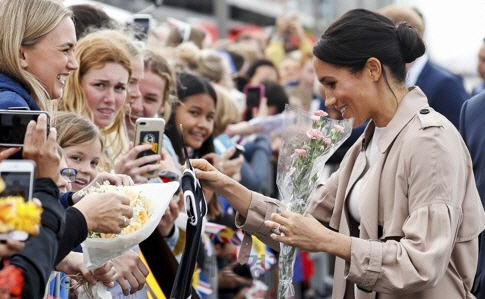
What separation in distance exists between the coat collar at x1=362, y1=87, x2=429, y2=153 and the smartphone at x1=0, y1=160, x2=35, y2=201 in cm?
195

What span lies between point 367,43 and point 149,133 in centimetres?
133

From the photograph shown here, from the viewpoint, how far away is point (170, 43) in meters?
9.42

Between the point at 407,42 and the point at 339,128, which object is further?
the point at 407,42

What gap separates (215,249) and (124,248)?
3745 millimetres

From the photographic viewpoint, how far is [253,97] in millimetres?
10188

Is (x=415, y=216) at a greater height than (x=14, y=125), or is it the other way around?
(x=14, y=125)

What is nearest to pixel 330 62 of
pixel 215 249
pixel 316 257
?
pixel 215 249

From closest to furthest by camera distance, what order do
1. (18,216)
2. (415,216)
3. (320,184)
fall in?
(18,216)
(415,216)
(320,184)

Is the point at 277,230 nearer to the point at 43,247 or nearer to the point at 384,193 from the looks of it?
the point at 384,193

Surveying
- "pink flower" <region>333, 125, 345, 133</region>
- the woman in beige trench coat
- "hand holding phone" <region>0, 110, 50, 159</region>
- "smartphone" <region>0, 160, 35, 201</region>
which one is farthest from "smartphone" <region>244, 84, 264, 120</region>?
"smartphone" <region>0, 160, 35, 201</region>

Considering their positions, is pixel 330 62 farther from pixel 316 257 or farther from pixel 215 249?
pixel 316 257

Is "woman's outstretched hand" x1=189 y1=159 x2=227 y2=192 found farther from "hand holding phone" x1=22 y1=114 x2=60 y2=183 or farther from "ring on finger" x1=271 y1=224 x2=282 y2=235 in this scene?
"hand holding phone" x1=22 y1=114 x2=60 y2=183

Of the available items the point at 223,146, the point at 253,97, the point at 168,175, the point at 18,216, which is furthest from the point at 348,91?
the point at 253,97

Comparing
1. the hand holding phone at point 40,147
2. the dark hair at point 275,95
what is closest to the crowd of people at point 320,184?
the hand holding phone at point 40,147
